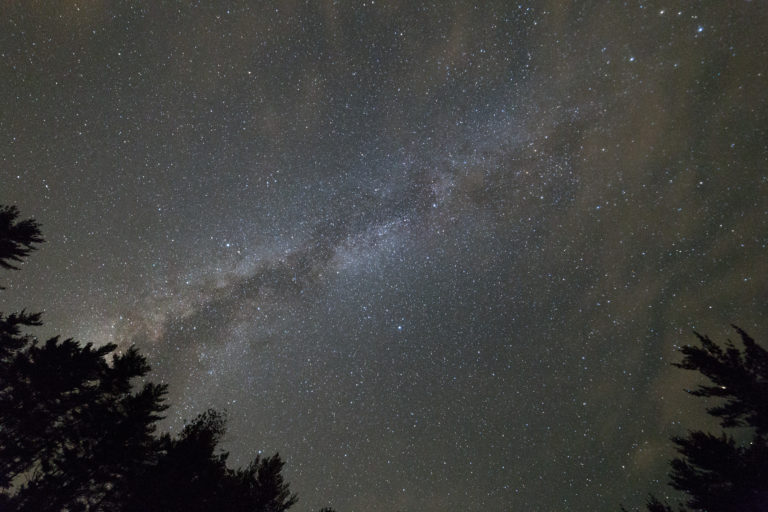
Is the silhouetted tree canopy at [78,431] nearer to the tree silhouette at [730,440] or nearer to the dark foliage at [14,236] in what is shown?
the dark foliage at [14,236]

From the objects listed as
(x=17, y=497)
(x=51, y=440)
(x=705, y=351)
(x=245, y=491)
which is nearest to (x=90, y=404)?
(x=51, y=440)

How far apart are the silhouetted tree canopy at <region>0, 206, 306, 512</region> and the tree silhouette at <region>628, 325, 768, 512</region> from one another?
59.1ft

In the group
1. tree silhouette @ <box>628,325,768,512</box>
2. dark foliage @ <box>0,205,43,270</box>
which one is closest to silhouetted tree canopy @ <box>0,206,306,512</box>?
dark foliage @ <box>0,205,43,270</box>

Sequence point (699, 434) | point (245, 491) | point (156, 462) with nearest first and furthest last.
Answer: point (156, 462) < point (699, 434) < point (245, 491)

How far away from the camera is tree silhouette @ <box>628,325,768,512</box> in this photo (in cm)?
1262

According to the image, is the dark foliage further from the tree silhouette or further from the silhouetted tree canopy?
the tree silhouette

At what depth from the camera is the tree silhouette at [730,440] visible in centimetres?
1262

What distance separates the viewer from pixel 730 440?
13977mm

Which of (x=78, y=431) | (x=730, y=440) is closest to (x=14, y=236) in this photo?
(x=78, y=431)

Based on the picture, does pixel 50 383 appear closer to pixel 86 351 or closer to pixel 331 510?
pixel 86 351

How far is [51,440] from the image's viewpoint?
1174 centimetres

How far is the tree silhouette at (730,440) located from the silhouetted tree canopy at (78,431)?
18004 millimetres

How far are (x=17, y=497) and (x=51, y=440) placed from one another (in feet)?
4.99

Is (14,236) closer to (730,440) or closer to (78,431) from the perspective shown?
(78,431)
